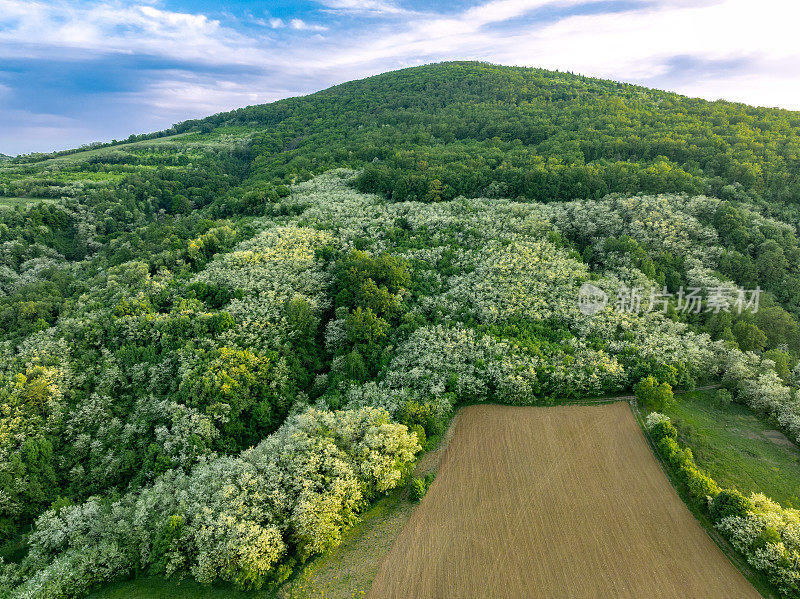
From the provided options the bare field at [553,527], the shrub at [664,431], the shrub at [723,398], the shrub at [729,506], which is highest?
the shrub at [723,398]

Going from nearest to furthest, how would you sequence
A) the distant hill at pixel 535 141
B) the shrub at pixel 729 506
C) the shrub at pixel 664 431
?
the shrub at pixel 729 506 → the shrub at pixel 664 431 → the distant hill at pixel 535 141

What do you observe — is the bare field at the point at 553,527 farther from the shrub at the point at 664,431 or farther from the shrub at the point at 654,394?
the shrub at the point at 654,394

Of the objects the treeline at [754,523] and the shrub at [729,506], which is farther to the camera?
the shrub at [729,506]

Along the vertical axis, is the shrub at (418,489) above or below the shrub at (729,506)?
below

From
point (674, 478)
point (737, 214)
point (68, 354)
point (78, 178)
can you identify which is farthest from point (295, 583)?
point (78, 178)

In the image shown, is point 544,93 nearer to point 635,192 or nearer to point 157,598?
point 635,192

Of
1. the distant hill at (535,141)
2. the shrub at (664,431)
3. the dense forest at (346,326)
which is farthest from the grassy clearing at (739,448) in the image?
the distant hill at (535,141)

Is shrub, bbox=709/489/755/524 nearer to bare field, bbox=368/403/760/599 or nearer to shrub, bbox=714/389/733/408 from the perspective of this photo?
bare field, bbox=368/403/760/599

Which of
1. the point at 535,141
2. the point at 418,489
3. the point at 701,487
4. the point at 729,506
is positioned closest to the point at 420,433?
the point at 418,489
